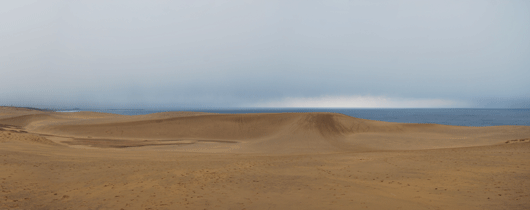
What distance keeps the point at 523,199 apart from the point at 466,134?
19729mm

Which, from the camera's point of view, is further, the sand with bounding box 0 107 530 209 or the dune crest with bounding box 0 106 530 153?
the dune crest with bounding box 0 106 530 153

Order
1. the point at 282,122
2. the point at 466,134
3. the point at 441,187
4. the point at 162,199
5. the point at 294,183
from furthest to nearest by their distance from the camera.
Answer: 1. the point at 282,122
2. the point at 466,134
3. the point at 294,183
4. the point at 441,187
5. the point at 162,199

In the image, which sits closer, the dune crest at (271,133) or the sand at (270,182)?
the sand at (270,182)

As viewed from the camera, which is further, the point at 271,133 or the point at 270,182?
the point at 271,133

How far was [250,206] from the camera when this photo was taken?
223 inches

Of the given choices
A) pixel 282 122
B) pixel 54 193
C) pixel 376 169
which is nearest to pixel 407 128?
pixel 282 122

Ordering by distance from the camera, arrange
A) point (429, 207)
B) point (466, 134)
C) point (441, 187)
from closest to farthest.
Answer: point (429, 207), point (441, 187), point (466, 134)

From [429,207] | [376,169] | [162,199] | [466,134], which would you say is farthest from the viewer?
Answer: [466,134]

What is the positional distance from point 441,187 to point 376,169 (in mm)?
2349

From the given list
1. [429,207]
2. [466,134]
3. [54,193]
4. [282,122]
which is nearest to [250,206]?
[429,207]

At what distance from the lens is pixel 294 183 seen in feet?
24.5

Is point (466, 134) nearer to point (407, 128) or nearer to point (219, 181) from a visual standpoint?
point (407, 128)

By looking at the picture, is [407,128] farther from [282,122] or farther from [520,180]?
[520,180]

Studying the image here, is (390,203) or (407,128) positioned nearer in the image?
(390,203)
